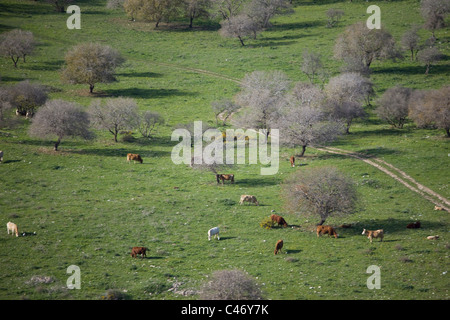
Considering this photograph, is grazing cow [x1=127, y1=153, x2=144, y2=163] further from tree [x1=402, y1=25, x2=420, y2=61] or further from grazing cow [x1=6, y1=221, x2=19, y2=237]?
tree [x1=402, y1=25, x2=420, y2=61]

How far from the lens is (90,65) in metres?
70.8

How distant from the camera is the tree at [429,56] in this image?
70250 millimetres

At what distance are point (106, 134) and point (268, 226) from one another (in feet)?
99.0

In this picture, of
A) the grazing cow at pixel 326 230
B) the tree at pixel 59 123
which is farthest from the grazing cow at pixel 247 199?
the tree at pixel 59 123

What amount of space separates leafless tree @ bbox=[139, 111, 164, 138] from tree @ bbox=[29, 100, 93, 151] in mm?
7562

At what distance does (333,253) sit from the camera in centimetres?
3288

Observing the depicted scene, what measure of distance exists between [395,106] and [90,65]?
40717mm

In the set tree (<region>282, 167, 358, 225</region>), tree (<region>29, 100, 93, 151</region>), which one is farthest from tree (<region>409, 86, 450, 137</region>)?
tree (<region>29, 100, 93, 151</region>)

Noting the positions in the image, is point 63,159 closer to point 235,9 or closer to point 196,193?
point 196,193

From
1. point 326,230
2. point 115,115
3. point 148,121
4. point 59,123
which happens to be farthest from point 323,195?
point 59,123

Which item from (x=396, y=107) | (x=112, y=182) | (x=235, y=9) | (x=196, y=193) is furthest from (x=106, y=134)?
(x=235, y=9)

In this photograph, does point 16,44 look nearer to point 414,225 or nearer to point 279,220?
point 279,220

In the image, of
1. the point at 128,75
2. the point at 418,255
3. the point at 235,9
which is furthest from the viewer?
the point at 235,9

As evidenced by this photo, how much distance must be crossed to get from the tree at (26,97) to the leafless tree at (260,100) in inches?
949
